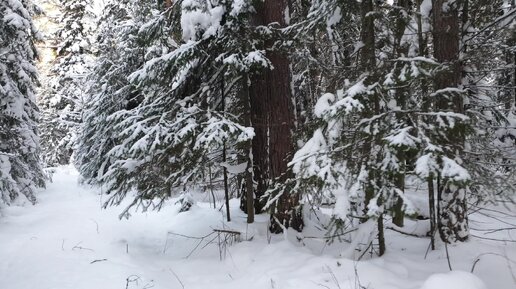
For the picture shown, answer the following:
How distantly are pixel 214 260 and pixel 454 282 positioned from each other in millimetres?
3326

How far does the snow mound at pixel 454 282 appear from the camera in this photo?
3471 mm

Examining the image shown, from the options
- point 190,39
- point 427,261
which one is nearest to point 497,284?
point 427,261

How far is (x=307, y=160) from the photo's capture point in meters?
4.54

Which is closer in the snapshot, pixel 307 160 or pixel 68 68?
pixel 307 160

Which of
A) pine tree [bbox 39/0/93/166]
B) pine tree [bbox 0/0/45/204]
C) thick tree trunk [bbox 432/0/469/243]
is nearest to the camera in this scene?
thick tree trunk [bbox 432/0/469/243]

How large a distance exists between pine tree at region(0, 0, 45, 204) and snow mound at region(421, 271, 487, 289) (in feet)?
31.2

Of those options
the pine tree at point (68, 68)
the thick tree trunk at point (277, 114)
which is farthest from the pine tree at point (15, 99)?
the pine tree at point (68, 68)

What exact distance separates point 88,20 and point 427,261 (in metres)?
23.3

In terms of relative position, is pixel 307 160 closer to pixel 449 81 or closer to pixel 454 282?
pixel 454 282

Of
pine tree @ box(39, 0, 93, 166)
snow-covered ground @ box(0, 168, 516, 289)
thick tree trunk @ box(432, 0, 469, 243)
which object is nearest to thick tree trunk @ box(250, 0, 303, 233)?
snow-covered ground @ box(0, 168, 516, 289)

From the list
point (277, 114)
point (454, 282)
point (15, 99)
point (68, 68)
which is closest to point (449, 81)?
point (277, 114)

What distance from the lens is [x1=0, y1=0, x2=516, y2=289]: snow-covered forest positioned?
168 inches

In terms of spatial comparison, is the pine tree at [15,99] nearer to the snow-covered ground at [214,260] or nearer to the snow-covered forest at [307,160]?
the snow-covered forest at [307,160]

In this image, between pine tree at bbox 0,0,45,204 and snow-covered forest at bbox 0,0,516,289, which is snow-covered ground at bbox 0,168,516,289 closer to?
snow-covered forest at bbox 0,0,516,289
